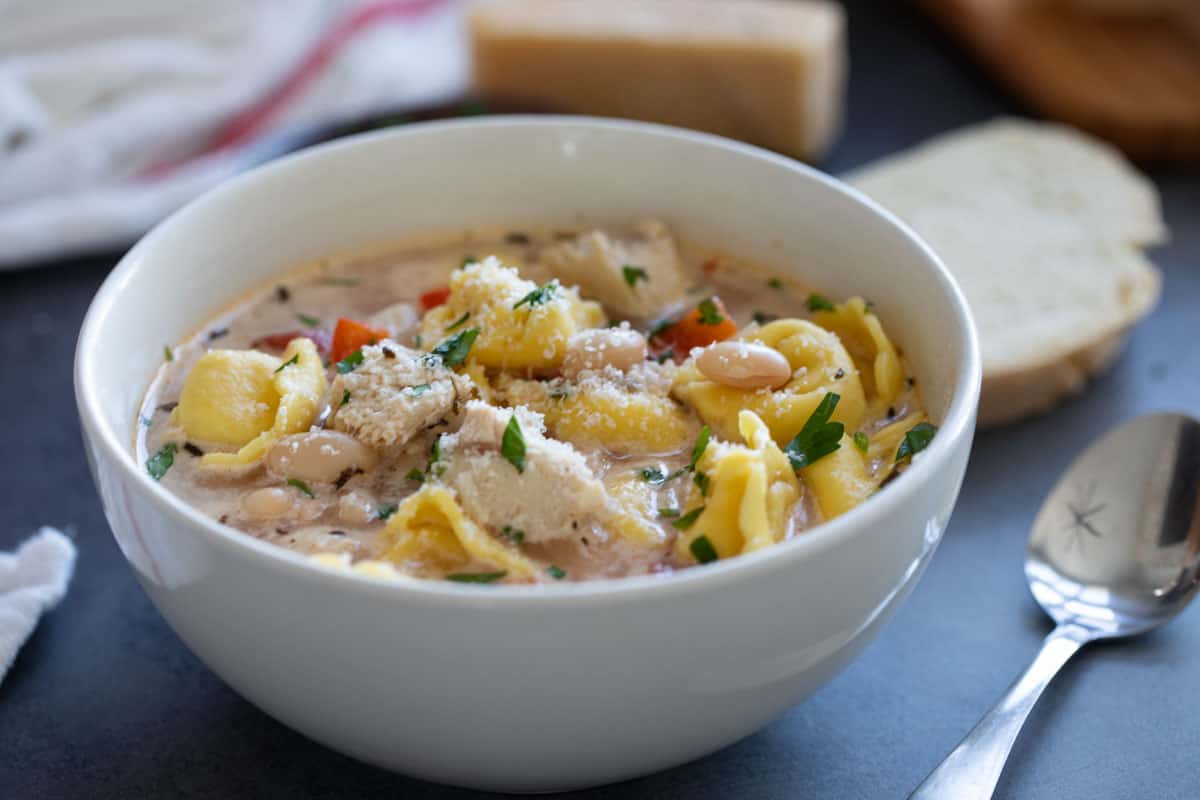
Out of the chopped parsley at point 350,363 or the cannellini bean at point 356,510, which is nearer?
the cannellini bean at point 356,510

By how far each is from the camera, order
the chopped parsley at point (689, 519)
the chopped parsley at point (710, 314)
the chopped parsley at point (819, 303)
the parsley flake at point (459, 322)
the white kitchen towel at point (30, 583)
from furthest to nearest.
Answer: the chopped parsley at point (819, 303)
the chopped parsley at point (710, 314)
the parsley flake at point (459, 322)
the white kitchen towel at point (30, 583)
the chopped parsley at point (689, 519)

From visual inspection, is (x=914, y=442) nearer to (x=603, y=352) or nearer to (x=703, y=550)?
(x=703, y=550)

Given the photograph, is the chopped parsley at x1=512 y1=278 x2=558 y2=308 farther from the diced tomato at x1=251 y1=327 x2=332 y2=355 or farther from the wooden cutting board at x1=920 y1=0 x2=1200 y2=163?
the wooden cutting board at x1=920 y1=0 x2=1200 y2=163

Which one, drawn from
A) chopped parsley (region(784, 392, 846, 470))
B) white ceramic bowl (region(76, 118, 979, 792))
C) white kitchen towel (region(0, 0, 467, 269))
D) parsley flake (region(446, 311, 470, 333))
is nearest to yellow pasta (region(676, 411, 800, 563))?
chopped parsley (region(784, 392, 846, 470))

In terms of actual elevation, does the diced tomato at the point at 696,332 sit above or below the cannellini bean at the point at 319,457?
below

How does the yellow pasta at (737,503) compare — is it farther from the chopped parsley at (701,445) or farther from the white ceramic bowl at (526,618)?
the white ceramic bowl at (526,618)

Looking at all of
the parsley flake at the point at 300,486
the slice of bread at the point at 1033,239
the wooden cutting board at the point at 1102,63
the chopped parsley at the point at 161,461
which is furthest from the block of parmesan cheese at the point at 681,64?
the parsley flake at the point at 300,486

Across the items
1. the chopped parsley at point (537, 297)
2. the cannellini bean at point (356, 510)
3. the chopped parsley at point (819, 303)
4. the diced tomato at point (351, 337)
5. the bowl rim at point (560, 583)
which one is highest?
the bowl rim at point (560, 583)

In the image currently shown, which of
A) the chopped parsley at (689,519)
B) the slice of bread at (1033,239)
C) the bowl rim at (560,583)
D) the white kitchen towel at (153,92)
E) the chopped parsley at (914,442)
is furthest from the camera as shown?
the white kitchen towel at (153,92)

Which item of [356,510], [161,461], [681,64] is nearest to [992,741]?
[356,510]
